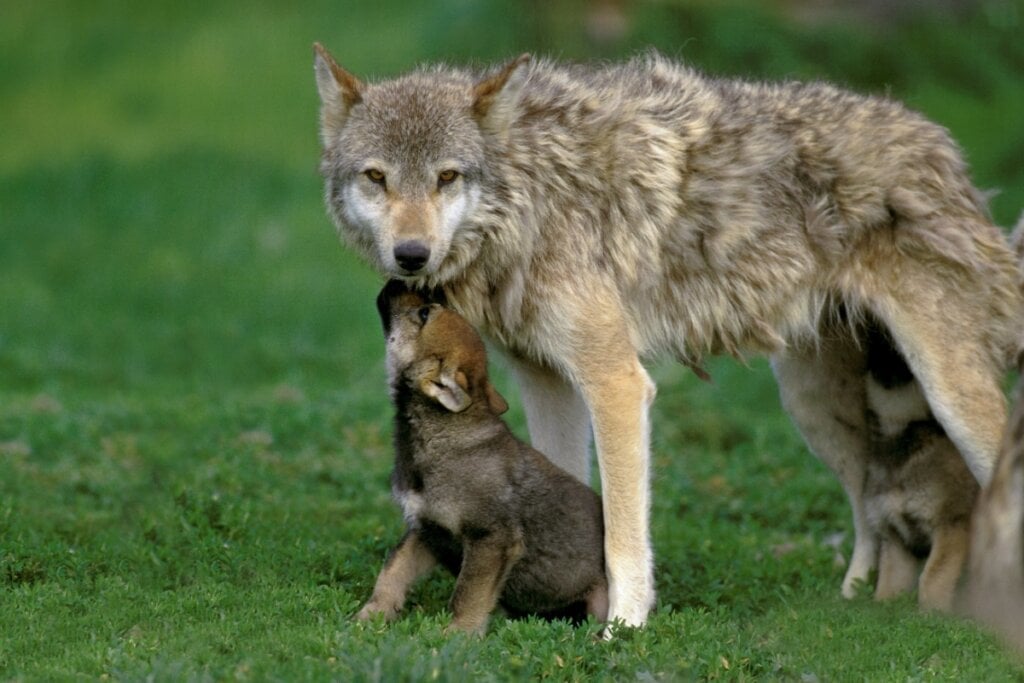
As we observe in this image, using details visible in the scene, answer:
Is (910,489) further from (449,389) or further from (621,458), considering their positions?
(449,389)

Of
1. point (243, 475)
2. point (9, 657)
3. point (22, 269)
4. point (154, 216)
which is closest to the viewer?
point (9, 657)

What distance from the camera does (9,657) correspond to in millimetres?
5691

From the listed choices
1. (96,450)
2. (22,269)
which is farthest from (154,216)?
(96,450)

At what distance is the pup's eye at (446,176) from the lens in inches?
251

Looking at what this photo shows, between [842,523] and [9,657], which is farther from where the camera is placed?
[842,523]

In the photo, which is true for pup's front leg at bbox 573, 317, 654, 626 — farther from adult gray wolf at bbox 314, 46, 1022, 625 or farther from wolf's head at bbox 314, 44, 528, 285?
wolf's head at bbox 314, 44, 528, 285

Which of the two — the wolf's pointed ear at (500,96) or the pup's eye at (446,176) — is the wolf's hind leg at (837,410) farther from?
the pup's eye at (446,176)

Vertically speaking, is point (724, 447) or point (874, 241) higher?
point (874, 241)

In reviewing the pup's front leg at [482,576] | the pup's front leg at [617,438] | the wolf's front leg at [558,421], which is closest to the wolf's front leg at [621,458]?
the pup's front leg at [617,438]

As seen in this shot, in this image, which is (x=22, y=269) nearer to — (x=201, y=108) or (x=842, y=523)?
(x=201, y=108)

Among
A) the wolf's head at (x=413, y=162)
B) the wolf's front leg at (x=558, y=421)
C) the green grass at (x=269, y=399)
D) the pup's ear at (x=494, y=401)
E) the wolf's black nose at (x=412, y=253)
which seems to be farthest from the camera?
the wolf's front leg at (x=558, y=421)

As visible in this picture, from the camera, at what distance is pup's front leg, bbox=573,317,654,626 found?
6504 millimetres

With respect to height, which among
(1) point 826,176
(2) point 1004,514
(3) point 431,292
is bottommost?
(2) point 1004,514

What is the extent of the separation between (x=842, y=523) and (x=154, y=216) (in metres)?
10.4
